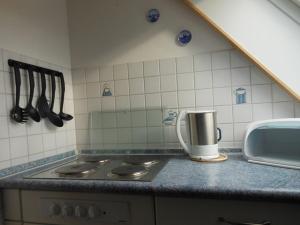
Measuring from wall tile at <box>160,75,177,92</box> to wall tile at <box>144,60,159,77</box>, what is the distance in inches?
2.2

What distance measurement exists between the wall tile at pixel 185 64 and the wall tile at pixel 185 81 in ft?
0.08

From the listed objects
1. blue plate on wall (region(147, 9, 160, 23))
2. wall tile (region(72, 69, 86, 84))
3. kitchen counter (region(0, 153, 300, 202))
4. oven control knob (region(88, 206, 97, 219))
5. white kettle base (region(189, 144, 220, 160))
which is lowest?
oven control knob (region(88, 206, 97, 219))

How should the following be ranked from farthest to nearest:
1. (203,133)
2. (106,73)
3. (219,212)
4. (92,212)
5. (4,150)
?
(106,73), (203,133), (4,150), (92,212), (219,212)

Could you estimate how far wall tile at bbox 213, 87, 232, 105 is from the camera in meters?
1.32

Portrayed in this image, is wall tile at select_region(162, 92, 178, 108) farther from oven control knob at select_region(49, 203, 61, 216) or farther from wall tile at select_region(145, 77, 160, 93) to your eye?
oven control knob at select_region(49, 203, 61, 216)

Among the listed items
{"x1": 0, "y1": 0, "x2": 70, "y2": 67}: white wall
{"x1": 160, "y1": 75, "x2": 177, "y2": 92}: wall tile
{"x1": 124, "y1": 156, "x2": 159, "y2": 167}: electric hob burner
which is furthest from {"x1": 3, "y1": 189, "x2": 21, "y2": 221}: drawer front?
{"x1": 160, "y1": 75, "x2": 177, "y2": 92}: wall tile

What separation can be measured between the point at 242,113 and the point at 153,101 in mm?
506

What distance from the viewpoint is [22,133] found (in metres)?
1.18

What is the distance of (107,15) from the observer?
1.51 m

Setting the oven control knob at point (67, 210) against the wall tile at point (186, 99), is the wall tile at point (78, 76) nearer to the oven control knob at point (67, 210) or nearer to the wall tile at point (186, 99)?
the wall tile at point (186, 99)

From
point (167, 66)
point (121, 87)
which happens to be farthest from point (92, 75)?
point (167, 66)

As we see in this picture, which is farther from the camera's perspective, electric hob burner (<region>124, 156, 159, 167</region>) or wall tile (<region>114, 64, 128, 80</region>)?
wall tile (<region>114, 64, 128, 80</region>)

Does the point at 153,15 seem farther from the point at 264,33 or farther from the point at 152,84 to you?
the point at 264,33

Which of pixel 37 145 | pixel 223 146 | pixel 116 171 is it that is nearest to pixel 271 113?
pixel 223 146
